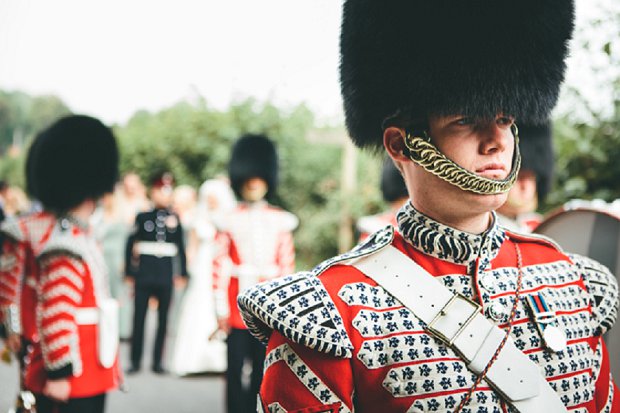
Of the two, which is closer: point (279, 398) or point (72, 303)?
point (279, 398)

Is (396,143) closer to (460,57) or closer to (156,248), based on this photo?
(460,57)

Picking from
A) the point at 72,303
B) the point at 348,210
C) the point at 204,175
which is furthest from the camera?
the point at 204,175

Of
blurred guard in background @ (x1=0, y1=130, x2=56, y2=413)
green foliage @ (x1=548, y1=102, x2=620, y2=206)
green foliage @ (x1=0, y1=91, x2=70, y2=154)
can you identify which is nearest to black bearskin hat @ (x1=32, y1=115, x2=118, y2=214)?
blurred guard in background @ (x1=0, y1=130, x2=56, y2=413)

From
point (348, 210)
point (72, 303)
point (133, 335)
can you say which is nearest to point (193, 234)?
point (133, 335)

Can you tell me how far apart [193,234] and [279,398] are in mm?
6209

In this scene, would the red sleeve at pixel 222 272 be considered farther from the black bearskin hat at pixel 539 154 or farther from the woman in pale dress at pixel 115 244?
the woman in pale dress at pixel 115 244

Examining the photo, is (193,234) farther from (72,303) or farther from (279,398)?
(279,398)

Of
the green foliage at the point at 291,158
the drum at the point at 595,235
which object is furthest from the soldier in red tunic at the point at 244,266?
the green foliage at the point at 291,158

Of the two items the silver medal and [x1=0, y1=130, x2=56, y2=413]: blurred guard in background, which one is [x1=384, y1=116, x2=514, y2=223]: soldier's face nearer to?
the silver medal

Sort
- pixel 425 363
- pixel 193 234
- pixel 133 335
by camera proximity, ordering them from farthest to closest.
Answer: pixel 193 234
pixel 133 335
pixel 425 363

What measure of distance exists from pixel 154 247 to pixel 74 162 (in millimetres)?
2947

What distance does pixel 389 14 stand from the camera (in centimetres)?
178

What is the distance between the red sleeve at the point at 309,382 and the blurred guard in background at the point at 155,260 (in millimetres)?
5578

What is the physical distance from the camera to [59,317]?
320 cm
